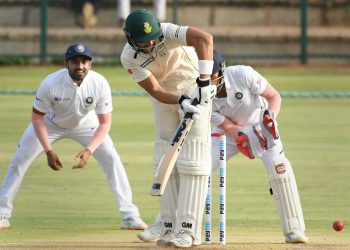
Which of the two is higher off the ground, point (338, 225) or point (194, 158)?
point (194, 158)

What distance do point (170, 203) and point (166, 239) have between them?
0.94 feet

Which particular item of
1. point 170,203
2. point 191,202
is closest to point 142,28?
point 191,202

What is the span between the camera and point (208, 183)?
870 centimetres

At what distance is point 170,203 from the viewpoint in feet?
29.4

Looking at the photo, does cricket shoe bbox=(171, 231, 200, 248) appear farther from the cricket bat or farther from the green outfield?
the cricket bat

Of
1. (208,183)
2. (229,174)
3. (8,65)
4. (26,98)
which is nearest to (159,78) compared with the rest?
A: (208,183)

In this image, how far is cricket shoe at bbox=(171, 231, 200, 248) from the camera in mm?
8500

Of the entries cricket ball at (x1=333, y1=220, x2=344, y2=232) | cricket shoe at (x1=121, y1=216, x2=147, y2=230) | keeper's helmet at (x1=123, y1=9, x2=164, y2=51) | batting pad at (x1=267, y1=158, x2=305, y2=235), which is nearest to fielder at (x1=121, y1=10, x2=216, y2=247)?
keeper's helmet at (x1=123, y1=9, x2=164, y2=51)

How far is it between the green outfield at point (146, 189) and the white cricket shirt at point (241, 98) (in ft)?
2.99

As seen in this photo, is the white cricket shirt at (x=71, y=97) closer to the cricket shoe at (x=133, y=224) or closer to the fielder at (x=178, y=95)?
the cricket shoe at (x=133, y=224)

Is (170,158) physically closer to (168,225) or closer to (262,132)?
(168,225)

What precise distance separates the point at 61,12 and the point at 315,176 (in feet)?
45.9

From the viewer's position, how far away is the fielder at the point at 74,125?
33.2 ft

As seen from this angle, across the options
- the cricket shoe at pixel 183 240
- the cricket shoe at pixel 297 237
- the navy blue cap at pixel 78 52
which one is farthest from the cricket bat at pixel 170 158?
the navy blue cap at pixel 78 52
